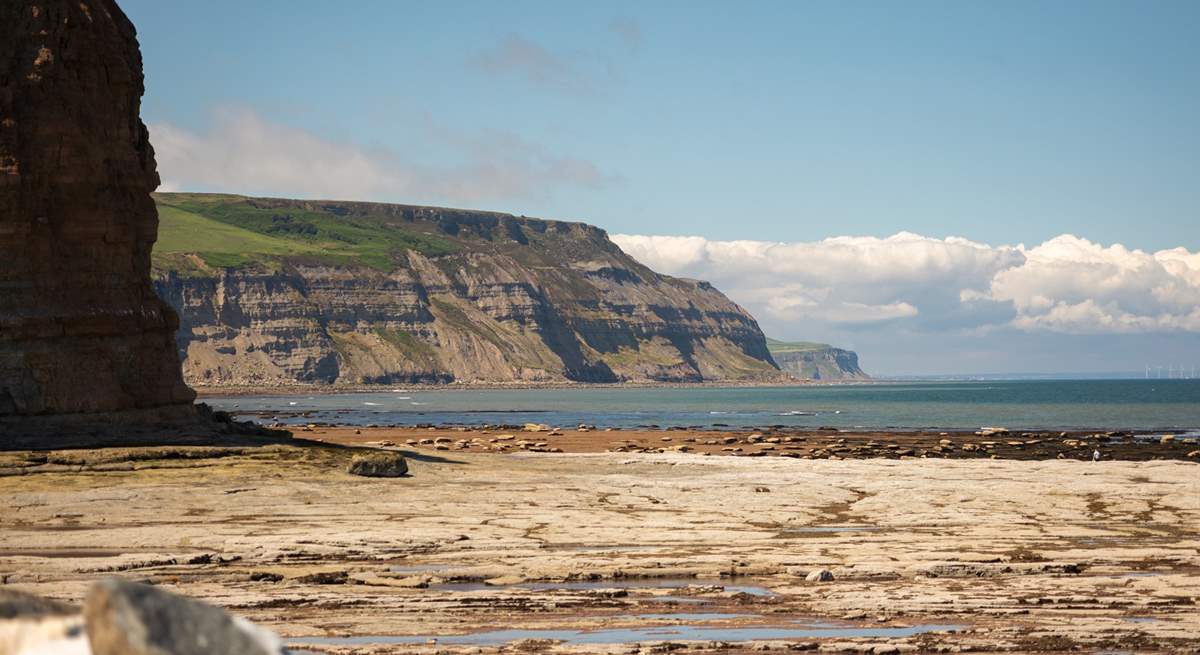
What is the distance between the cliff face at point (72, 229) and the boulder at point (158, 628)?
36.4 m

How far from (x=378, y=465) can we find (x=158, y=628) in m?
34.8

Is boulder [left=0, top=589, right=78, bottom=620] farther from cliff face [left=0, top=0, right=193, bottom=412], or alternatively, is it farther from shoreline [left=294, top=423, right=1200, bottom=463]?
shoreline [left=294, top=423, right=1200, bottom=463]

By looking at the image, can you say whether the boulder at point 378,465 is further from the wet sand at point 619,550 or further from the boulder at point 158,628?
the boulder at point 158,628

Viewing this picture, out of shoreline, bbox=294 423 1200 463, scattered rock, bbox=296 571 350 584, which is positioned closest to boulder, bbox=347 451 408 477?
shoreline, bbox=294 423 1200 463

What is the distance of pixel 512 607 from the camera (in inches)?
763

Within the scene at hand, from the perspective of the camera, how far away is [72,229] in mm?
41156

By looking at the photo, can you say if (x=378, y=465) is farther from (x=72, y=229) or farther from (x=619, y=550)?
(x=619, y=550)

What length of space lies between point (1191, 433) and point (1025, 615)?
83062 mm

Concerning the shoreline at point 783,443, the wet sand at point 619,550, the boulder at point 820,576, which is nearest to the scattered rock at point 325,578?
the wet sand at point 619,550

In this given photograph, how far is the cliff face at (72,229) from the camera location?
39469mm

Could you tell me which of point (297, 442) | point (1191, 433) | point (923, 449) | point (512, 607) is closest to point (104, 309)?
point (297, 442)

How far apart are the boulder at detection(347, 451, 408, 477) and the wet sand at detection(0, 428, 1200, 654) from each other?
25.2 inches

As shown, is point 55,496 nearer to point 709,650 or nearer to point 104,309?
point 104,309

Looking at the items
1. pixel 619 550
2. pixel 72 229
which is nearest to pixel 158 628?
pixel 619 550
